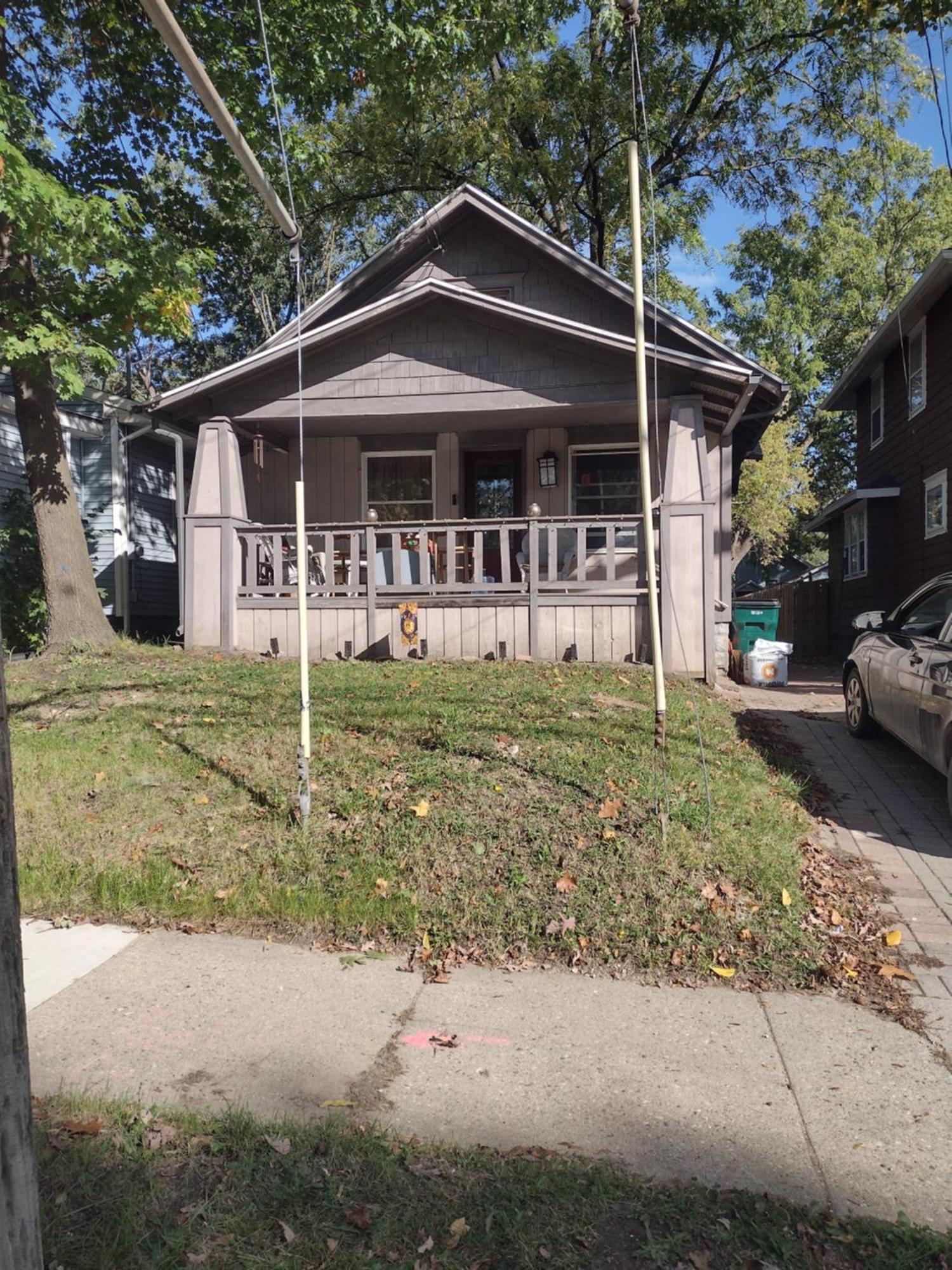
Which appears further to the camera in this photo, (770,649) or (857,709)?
(770,649)

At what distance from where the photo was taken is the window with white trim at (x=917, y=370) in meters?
17.7

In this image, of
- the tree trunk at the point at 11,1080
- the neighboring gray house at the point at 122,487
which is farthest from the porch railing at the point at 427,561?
the tree trunk at the point at 11,1080

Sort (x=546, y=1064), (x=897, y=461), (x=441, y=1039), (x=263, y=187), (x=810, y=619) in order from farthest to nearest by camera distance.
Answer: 1. (x=810, y=619)
2. (x=897, y=461)
3. (x=263, y=187)
4. (x=441, y=1039)
5. (x=546, y=1064)

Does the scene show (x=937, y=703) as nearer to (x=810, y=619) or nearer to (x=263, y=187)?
(x=263, y=187)

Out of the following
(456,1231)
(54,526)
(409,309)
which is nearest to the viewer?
(456,1231)

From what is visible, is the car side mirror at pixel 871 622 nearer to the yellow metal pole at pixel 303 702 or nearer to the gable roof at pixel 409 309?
the gable roof at pixel 409 309

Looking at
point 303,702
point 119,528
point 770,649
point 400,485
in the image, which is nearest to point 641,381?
point 303,702

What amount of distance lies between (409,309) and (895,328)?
36.4 feet

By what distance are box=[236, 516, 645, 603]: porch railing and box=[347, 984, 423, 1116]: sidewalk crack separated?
759 cm

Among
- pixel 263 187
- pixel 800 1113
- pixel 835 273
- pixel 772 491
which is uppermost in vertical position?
pixel 835 273

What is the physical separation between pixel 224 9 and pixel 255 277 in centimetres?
2007

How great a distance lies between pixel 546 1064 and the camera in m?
3.57

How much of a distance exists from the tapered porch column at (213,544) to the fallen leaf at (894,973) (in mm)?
8934

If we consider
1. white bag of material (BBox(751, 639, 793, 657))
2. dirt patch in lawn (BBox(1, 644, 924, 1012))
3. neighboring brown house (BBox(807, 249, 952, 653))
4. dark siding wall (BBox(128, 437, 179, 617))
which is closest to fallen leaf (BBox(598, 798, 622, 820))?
dirt patch in lawn (BBox(1, 644, 924, 1012))
